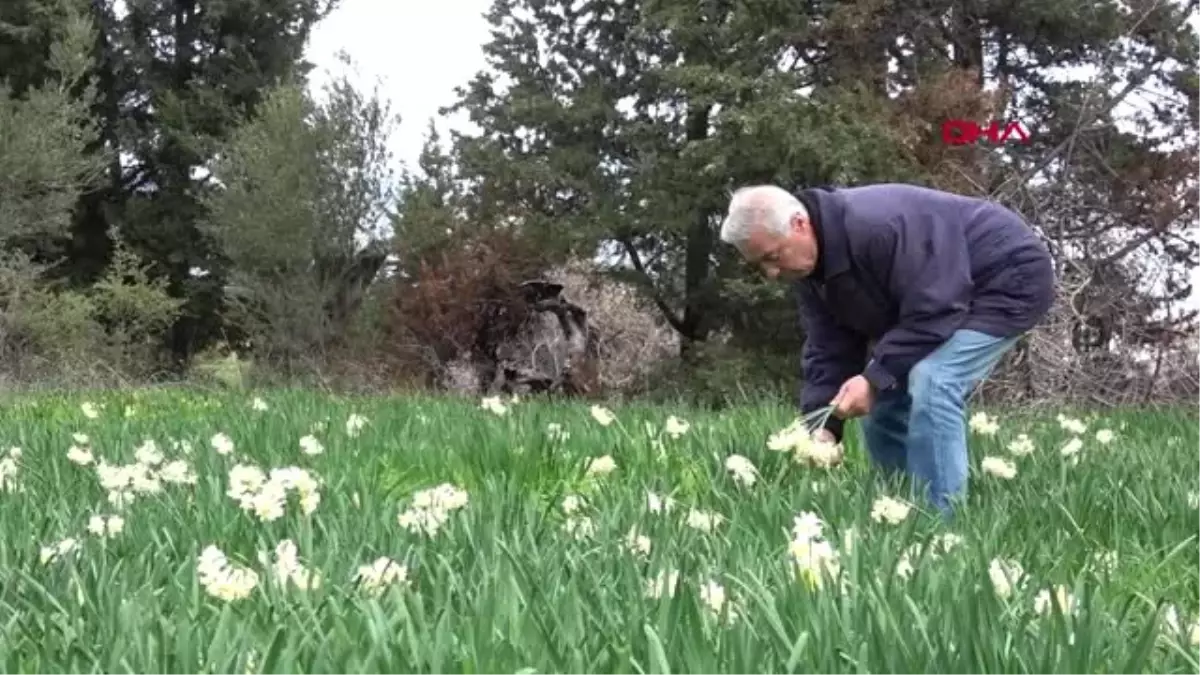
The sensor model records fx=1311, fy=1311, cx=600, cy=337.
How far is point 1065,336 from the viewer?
1159 centimetres

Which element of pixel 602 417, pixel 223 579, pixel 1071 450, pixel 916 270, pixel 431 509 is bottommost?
pixel 1071 450

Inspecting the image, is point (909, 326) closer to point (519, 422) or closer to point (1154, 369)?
point (519, 422)

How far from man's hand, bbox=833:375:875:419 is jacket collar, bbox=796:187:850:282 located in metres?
0.34

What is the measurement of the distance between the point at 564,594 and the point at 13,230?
757 inches

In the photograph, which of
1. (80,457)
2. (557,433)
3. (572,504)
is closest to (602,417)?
(557,433)

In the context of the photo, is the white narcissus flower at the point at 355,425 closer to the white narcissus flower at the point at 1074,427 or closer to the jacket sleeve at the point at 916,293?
the jacket sleeve at the point at 916,293

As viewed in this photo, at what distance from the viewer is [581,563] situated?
212cm

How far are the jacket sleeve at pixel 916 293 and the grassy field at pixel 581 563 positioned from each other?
1.14ft

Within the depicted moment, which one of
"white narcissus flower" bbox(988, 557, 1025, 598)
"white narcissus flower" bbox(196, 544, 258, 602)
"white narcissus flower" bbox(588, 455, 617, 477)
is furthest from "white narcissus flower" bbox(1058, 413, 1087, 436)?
"white narcissus flower" bbox(196, 544, 258, 602)

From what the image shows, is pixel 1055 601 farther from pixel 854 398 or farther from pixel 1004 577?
pixel 854 398

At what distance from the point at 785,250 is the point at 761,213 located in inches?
5.2

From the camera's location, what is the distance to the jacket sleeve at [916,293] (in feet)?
12.3

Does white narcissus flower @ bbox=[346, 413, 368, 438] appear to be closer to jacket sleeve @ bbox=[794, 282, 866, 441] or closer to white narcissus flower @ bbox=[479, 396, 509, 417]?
white narcissus flower @ bbox=[479, 396, 509, 417]

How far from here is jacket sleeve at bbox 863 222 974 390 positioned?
147 inches
